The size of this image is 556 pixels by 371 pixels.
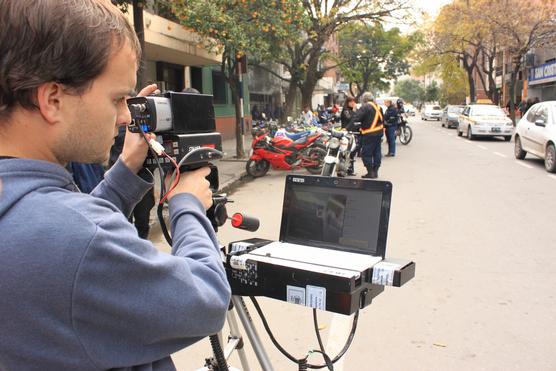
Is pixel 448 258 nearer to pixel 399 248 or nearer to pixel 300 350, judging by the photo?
pixel 399 248

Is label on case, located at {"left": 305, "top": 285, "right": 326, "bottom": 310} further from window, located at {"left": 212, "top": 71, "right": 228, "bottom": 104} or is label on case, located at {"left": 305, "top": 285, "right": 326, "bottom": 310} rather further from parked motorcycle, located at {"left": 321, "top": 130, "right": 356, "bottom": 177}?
window, located at {"left": 212, "top": 71, "right": 228, "bottom": 104}

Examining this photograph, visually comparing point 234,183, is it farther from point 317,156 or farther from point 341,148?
point 341,148

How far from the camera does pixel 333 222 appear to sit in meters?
1.77

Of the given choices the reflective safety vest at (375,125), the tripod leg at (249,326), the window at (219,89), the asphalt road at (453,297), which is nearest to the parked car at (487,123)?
the window at (219,89)

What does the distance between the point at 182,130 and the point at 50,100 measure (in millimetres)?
536

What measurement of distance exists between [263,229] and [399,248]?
5.91 ft

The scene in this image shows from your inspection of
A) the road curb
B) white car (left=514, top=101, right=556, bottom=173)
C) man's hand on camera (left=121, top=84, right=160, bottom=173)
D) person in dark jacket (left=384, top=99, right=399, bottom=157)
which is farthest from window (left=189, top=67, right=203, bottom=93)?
man's hand on camera (left=121, top=84, right=160, bottom=173)

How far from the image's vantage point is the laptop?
5.49 feet

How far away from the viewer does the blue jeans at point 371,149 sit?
9875 millimetres

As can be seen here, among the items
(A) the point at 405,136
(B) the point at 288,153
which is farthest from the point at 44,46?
(A) the point at 405,136

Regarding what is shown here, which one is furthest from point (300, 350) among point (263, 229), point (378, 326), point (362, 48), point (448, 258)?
point (362, 48)

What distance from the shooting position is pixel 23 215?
0.86 metres

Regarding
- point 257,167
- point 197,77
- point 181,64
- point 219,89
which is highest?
point 181,64

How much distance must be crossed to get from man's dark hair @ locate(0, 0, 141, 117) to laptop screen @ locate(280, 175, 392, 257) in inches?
39.9
